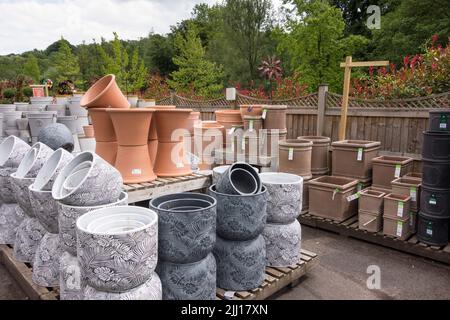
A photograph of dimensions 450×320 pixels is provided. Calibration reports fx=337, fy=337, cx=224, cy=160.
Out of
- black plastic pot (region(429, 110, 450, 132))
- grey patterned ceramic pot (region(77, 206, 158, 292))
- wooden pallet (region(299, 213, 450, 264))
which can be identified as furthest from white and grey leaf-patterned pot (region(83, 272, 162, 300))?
black plastic pot (region(429, 110, 450, 132))

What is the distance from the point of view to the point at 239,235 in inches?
96.7

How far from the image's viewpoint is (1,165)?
10.8 ft

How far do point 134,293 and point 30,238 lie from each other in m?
1.55

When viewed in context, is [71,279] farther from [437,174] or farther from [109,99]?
[437,174]

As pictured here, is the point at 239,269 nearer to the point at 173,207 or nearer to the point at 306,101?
the point at 173,207

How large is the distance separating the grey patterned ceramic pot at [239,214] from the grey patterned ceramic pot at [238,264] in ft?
0.28

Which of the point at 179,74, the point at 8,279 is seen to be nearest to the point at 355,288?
the point at 8,279

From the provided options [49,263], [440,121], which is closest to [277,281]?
[49,263]

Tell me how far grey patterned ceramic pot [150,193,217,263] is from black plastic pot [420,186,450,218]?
2.59 m

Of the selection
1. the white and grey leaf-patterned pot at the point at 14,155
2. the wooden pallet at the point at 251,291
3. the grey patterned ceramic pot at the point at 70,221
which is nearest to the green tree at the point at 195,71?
the white and grey leaf-patterned pot at the point at 14,155

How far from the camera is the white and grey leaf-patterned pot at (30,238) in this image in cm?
290

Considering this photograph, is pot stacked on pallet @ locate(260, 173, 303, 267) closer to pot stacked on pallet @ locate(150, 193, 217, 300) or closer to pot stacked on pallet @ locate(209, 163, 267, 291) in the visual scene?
pot stacked on pallet @ locate(209, 163, 267, 291)

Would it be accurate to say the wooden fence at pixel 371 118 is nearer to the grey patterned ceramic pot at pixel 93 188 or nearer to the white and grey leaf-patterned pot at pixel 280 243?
the white and grey leaf-patterned pot at pixel 280 243
